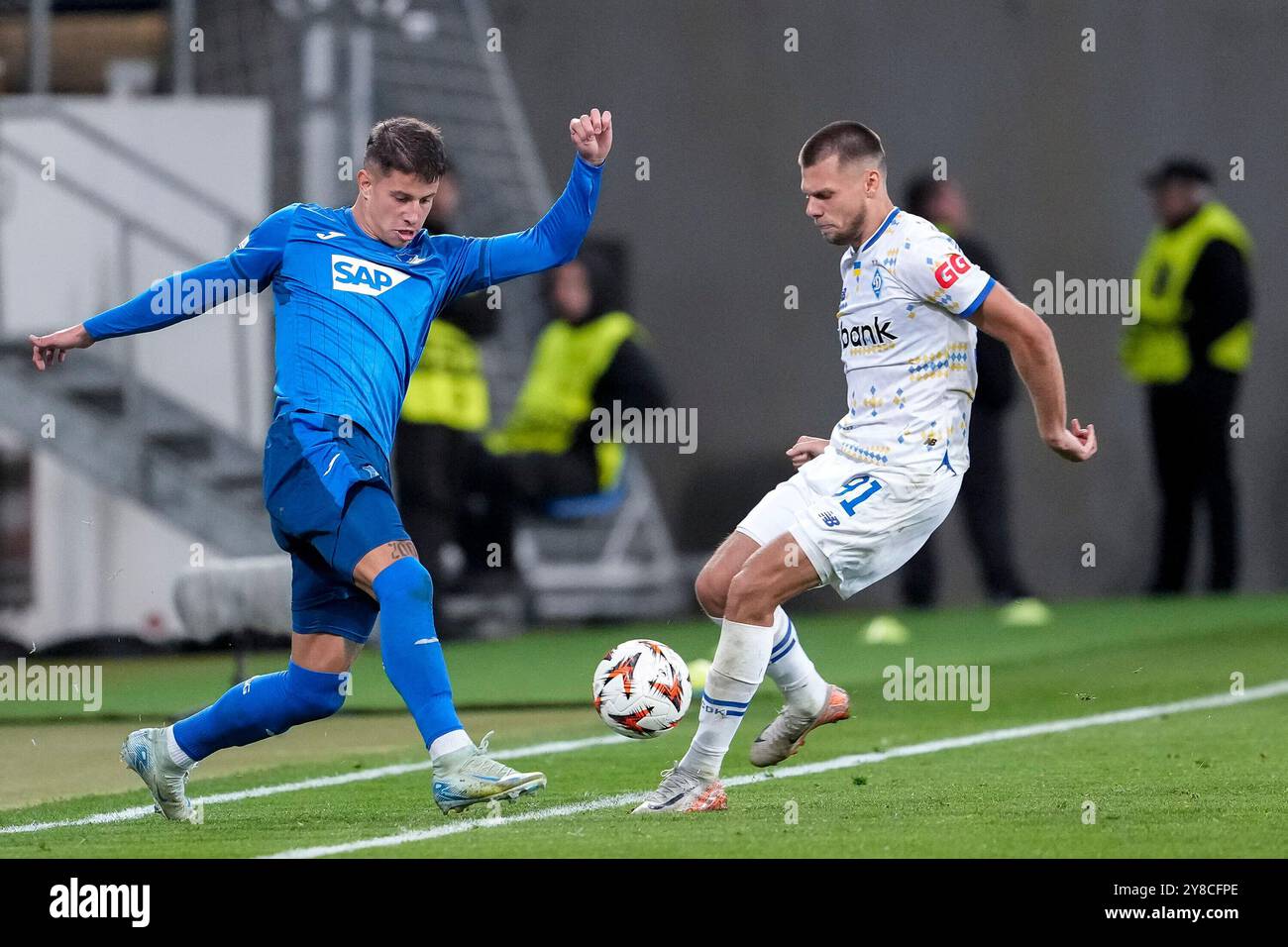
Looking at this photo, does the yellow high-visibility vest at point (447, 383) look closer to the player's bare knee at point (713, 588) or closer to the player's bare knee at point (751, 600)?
the player's bare knee at point (713, 588)

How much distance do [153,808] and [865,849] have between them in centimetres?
221

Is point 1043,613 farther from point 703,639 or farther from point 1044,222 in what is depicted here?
point 1044,222

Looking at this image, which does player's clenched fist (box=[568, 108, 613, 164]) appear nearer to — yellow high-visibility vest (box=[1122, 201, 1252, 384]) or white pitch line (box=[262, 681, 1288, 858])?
white pitch line (box=[262, 681, 1288, 858])

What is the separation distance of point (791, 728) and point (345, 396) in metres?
1.64

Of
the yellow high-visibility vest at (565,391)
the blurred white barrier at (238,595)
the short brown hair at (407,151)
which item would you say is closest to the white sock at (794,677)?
the short brown hair at (407,151)

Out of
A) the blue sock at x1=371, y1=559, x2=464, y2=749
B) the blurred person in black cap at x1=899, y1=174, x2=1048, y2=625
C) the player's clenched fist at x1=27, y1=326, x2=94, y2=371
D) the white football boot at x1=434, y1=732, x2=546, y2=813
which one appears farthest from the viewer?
the blurred person in black cap at x1=899, y1=174, x2=1048, y2=625

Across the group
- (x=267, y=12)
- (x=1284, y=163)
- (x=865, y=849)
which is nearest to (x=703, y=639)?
(x=267, y=12)

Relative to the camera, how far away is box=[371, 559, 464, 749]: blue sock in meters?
4.93

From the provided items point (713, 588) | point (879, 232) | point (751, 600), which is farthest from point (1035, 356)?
point (713, 588)

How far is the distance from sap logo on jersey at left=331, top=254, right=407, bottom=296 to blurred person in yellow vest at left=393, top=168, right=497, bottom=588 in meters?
5.35

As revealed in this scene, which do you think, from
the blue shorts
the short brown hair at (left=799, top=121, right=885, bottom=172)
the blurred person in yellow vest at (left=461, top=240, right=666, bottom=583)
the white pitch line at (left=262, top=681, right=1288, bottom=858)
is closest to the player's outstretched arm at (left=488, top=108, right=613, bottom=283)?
the short brown hair at (left=799, top=121, right=885, bottom=172)

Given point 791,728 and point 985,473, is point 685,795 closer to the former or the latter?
point 791,728
